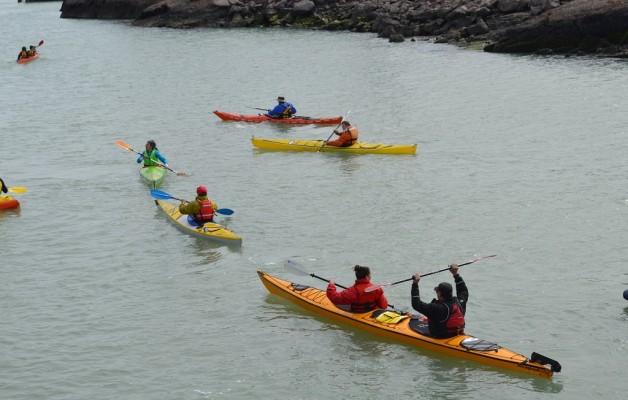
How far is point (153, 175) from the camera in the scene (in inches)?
1007

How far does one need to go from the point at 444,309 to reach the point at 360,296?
5.96 ft

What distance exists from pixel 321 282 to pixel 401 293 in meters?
1.63

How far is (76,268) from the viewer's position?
1944cm

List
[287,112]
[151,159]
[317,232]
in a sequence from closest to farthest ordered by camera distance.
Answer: [317,232] < [151,159] < [287,112]

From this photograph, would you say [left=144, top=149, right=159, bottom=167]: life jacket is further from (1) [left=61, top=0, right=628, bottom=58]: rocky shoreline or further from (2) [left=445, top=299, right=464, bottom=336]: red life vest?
(1) [left=61, top=0, right=628, bottom=58]: rocky shoreline

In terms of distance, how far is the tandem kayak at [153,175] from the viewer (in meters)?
25.3

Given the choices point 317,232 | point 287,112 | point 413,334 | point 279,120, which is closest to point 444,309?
point 413,334

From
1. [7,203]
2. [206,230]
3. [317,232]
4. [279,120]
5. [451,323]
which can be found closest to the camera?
[451,323]

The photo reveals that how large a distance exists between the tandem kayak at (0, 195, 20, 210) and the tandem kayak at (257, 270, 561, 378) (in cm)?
967

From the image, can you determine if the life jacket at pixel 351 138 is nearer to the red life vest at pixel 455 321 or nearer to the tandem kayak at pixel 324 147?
the tandem kayak at pixel 324 147

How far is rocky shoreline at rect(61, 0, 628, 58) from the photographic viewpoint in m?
42.1

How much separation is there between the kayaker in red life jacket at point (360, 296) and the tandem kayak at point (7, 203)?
11509 mm

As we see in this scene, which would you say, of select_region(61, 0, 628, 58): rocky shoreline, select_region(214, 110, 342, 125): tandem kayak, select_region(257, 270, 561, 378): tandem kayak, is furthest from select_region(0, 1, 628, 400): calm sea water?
select_region(61, 0, 628, 58): rocky shoreline

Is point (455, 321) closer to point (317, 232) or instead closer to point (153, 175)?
point (317, 232)
